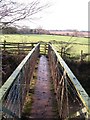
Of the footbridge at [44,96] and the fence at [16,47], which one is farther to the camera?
the fence at [16,47]

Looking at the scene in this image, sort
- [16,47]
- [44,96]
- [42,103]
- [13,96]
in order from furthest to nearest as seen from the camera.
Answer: [16,47], [44,96], [42,103], [13,96]

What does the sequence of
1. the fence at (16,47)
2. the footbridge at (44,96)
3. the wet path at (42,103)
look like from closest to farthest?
1. the footbridge at (44,96)
2. the wet path at (42,103)
3. the fence at (16,47)

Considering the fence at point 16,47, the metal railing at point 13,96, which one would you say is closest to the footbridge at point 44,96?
the metal railing at point 13,96

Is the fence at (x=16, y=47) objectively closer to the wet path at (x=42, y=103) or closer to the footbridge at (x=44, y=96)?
the footbridge at (x=44, y=96)

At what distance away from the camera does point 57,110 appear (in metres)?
5.61

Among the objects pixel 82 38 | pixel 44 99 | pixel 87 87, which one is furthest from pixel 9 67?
pixel 82 38

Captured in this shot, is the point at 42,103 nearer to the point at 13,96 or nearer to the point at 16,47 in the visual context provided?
the point at 13,96

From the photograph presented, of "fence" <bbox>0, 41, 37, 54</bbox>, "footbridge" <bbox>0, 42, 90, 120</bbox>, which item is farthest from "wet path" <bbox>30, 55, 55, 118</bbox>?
"fence" <bbox>0, 41, 37, 54</bbox>

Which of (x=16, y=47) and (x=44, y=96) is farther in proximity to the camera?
(x=16, y=47)

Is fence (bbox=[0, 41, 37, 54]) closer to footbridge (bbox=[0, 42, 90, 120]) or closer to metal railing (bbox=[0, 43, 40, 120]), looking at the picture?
footbridge (bbox=[0, 42, 90, 120])

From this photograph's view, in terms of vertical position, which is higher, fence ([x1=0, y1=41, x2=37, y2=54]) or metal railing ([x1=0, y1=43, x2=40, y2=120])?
metal railing ([x1=0, y1=43, x2=40, y2=120])

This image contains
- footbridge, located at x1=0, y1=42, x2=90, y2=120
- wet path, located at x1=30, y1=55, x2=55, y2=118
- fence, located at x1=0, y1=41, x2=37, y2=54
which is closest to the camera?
footbridge, located at x1=0, y1=42, x2=90, y2=120

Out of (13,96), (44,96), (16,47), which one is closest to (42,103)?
(44,96)

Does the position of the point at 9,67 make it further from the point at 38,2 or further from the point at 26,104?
the point at 26,104
